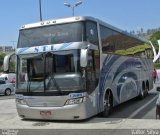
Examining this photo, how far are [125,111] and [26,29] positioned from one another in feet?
17.7

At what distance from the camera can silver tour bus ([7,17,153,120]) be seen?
11648 mm

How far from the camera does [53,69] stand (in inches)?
474

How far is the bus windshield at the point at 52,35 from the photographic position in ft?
39.8

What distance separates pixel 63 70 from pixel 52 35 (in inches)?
51.1

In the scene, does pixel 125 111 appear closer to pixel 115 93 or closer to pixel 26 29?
pixel 115 93

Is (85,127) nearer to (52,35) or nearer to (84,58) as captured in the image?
(84,58)

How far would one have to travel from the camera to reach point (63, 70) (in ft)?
39.1

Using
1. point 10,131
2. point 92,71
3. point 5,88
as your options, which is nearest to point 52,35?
point 92,71

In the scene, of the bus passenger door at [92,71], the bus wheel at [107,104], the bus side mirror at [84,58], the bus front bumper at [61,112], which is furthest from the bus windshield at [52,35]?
the bus wheel at [107,104]

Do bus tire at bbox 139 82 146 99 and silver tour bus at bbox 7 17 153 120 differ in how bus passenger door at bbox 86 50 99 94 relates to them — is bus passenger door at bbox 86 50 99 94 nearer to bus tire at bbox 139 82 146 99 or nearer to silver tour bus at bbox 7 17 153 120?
silver tour bus at bbox 7 17 153 120

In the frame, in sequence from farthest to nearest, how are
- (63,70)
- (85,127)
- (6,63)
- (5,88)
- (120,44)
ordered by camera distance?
1. (5,88)
2. (120,44)
3. (6,63)
4. (63,70)
5. (85,127)

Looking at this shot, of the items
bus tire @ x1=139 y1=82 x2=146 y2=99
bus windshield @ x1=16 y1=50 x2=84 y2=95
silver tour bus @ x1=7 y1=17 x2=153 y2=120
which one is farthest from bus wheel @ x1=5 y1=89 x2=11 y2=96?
bus windshield @ x1=16 y1=50 x2=84 y2=95

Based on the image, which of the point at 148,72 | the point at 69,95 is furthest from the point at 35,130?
the point at 148,72

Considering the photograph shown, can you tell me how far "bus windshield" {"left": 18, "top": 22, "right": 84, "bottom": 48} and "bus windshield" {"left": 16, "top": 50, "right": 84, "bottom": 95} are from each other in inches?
17.6
